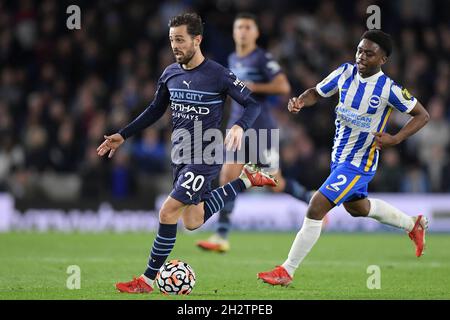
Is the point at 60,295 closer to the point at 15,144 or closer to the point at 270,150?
the point at 270,150

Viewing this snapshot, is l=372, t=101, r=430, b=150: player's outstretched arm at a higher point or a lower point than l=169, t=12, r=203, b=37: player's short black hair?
lower

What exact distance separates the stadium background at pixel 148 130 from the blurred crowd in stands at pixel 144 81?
0.03 m

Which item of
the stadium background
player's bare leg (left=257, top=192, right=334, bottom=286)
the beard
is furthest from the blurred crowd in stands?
the beard

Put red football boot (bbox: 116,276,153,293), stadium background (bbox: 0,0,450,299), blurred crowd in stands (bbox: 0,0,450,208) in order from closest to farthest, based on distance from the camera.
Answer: red football boot (bbox: 116,276,153,293) < stadium background (bbox: 0,0,450,299) < blurred crowd in stands (bbox: 0,0,450,208)

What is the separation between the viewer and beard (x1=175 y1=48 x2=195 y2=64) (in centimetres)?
776

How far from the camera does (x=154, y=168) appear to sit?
15711 mm

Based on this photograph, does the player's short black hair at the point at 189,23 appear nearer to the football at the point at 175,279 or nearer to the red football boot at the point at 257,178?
the red football boot at the point at 257,178

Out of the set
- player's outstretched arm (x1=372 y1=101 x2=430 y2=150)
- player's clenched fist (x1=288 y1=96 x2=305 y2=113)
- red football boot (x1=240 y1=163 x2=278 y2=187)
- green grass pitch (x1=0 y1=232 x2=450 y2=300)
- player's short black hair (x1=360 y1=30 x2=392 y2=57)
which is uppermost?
player's short black hair (x1=360 y1=30 x2=392 y2=57)

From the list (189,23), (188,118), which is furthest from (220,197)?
(189,23)

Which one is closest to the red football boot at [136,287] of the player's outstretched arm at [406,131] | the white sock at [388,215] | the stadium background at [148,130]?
the player's outstretched arm at [406,131]

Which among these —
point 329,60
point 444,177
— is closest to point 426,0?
point 329,60

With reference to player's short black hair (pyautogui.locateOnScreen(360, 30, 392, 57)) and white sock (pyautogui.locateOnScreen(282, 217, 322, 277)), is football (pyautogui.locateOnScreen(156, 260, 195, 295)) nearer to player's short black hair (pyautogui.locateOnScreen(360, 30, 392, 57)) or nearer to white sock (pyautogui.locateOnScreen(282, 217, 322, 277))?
white sock (pyautogui.locateOnScreen(282, 217, 322, 277))

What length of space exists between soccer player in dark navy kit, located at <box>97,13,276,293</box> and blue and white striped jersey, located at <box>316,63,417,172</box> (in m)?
0.79

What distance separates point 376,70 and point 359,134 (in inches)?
22.9
